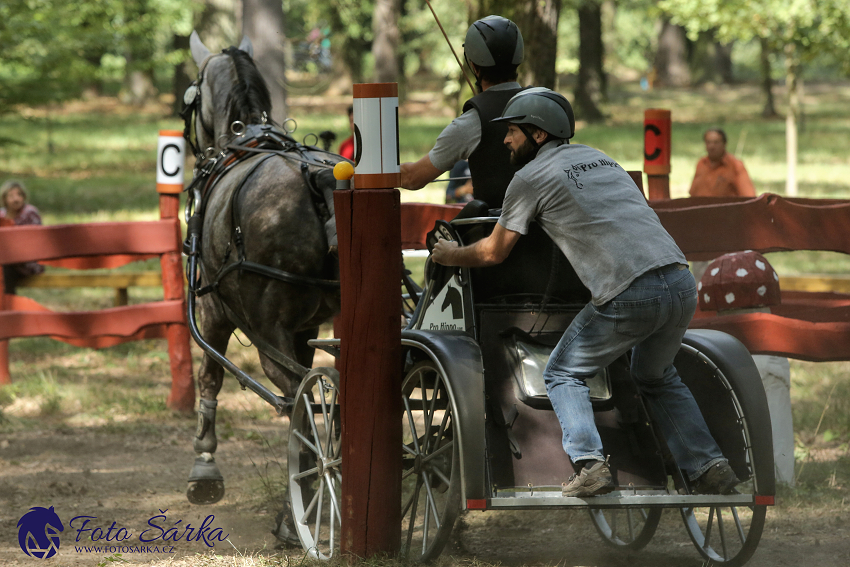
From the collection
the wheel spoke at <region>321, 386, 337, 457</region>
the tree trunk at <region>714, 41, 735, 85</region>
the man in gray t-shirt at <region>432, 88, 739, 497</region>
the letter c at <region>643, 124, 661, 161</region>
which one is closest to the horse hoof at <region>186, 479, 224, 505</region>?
the wheel spoke at <region>321, 386, 337, 457</region>

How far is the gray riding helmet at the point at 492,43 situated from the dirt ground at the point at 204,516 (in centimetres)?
218

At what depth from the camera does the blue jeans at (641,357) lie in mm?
3654

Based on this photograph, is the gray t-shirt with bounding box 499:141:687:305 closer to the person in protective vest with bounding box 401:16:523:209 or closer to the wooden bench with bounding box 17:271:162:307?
the person in protective vest with bounding box 401:16:523:209

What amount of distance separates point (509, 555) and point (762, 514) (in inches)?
50.0

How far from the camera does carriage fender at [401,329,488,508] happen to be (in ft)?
11.8

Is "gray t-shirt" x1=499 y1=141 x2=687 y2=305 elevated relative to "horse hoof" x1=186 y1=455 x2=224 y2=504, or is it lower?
elevated

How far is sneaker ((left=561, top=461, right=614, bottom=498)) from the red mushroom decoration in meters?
2.27

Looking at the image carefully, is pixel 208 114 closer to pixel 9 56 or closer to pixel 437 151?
pixel 437 151

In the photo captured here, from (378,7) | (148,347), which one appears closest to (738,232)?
(148,347)

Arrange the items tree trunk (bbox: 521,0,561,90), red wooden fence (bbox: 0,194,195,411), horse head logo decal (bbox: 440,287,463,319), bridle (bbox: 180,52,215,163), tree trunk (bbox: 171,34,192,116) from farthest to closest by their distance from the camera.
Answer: tree trunk (bbox: 171,34,192,116), tree trunk (bbox: 521,0,561,90), red wooden fence (bbox: 0,194,195,411), bridle (bbox: 180,52,215,163), horse head logo decal (bbox: 440,287,463,319)

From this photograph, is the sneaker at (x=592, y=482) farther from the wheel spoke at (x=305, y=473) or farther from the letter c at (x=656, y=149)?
the letter c at (x=656, y=149)

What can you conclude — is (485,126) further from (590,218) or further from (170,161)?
(170,161)

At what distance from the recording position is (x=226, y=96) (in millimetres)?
6262

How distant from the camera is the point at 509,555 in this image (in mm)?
4648
